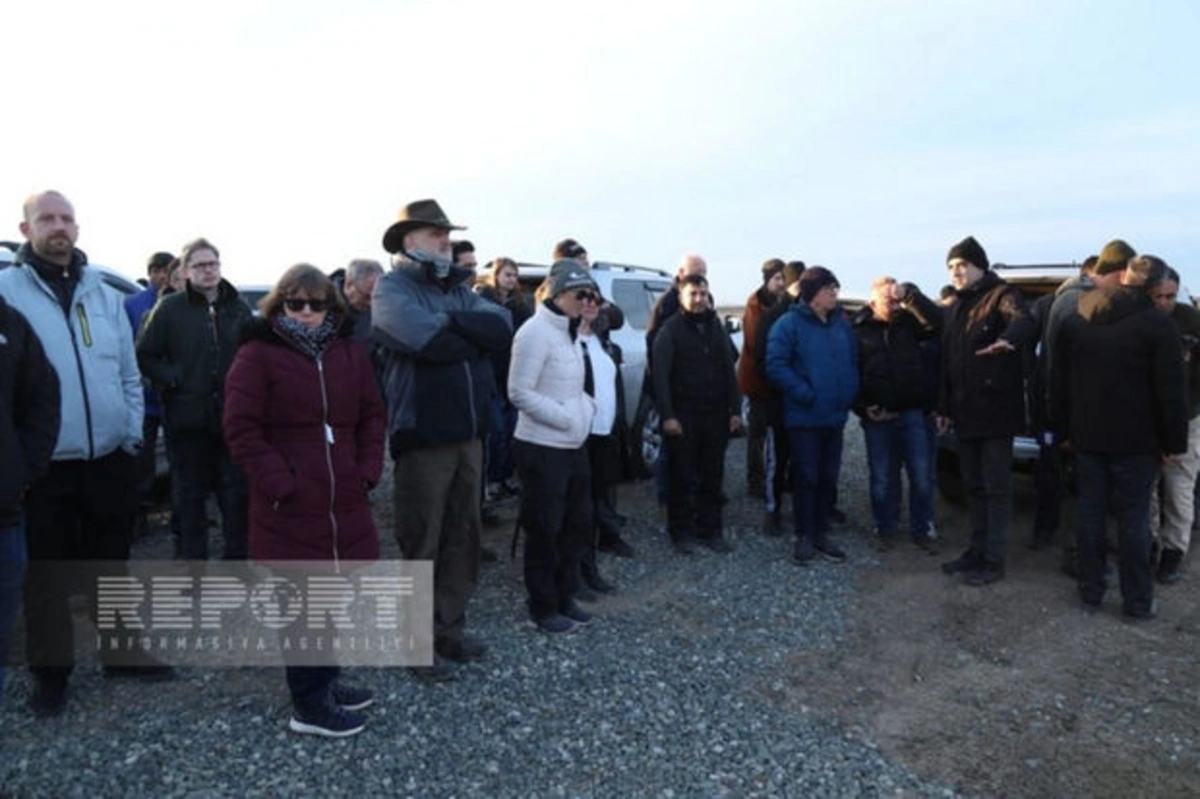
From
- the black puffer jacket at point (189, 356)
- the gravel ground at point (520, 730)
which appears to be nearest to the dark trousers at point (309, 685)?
the gravel ground at point (520, 730)

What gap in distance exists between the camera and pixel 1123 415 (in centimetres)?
501

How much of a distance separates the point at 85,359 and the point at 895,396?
16.5 feet

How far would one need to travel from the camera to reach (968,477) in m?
5.90

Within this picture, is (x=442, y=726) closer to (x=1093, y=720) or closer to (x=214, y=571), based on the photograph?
(x=214, y=571)

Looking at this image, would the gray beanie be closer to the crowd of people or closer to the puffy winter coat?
the crowd of people

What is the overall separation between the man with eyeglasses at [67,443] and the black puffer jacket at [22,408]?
1.68 feet

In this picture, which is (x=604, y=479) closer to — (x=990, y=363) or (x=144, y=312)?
(x=990, y=363)

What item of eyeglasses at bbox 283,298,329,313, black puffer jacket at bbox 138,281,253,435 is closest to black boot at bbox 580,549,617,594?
black puffer jacket at bbox 138,281,253,435

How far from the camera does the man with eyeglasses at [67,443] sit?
372 cm

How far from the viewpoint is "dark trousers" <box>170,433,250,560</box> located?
4.88 meters

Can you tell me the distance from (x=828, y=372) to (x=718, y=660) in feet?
8.31

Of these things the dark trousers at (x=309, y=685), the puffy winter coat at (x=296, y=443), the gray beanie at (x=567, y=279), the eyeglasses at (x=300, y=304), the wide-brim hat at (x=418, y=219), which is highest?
the wide-brim hat at (x=418, y=219)

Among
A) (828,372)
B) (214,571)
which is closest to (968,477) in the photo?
(828,372)

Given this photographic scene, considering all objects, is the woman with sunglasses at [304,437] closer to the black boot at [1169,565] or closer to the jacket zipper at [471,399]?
the jacket zipper at [471,399]
